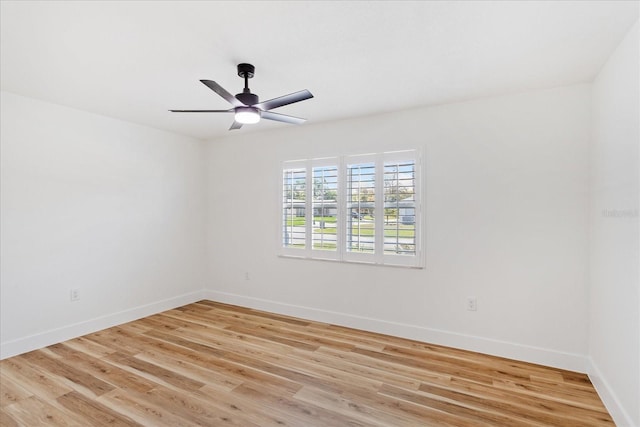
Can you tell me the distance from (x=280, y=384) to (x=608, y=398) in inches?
93.2

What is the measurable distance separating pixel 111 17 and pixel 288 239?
2.99 meters

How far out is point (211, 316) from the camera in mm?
4309

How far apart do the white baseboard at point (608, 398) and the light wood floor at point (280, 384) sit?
0.06 metres

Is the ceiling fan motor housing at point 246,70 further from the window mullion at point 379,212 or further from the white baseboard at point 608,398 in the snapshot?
the white baseboard at point 608,398

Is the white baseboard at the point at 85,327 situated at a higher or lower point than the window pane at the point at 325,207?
lower

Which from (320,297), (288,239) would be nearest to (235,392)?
(320,297)

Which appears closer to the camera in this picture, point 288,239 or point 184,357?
point 184,357

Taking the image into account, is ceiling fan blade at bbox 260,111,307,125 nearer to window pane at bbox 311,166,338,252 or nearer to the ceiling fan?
the ceiling fan

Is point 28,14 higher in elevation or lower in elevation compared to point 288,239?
higher

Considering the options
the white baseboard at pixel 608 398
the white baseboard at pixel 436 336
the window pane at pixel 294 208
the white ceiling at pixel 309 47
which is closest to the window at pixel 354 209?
the window pane at pixel 294 208

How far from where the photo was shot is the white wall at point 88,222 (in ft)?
10.4

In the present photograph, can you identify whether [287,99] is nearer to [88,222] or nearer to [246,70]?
[246,70]

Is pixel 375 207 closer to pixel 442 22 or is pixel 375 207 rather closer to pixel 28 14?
pixel 442 22

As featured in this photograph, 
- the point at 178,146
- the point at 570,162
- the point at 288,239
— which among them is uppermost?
the point at 178,146
